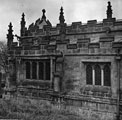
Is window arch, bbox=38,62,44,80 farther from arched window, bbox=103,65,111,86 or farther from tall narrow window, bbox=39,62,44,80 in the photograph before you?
arched window, bbox=103,65,111,86

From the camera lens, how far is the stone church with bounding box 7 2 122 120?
10812 millimetres

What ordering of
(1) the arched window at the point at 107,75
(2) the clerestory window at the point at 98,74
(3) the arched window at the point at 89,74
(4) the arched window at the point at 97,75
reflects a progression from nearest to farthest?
(1) the arched window at the point at 107,75
(2) the clerestory window at the point at 98,74
(4) the arched window at the point at 97,75
(3) the arched window at the point at 89,74

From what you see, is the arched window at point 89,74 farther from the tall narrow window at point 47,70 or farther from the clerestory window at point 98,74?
the tall narrow window at point 47,70

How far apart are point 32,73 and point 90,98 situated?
5.38m

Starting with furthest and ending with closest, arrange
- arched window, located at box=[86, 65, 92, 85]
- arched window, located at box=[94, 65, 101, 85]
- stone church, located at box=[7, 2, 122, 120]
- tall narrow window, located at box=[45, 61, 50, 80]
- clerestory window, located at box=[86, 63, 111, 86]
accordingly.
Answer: tall narrow window, located at box=[45, 61, 50, 80] < arched window, located at box=[86, 65, 92, 85] < arched window, located at box=[94, 65, 101, 85] < clerestory window, located at box=[86, 63, 111, 86] < stone church, located at box=[7, 2, 122, 120]

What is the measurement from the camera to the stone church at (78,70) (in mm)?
10812

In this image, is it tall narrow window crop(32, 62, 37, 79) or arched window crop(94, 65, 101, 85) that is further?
tall narrow window crop(32, 62, 37, 79)

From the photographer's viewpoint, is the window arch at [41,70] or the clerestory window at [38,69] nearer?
the clerestory window at [38,69]

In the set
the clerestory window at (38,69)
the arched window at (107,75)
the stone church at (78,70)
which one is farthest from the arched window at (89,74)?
the clerestory window at (38,69)

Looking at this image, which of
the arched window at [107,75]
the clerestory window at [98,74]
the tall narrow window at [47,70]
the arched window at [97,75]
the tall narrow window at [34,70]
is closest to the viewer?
the arched window at [107,75]

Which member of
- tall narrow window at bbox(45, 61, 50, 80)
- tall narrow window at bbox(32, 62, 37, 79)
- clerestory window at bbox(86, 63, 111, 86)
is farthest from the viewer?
tall narrow window at bbox(32, 62, 37, 79)

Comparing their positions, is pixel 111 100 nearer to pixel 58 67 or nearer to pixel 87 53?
pixel 87 53

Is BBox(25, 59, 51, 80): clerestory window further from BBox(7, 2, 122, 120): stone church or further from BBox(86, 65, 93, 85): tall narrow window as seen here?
BBox(86, 65, 93, 85): tall narrow window

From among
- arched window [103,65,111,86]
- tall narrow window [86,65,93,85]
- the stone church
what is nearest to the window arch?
the stone church
